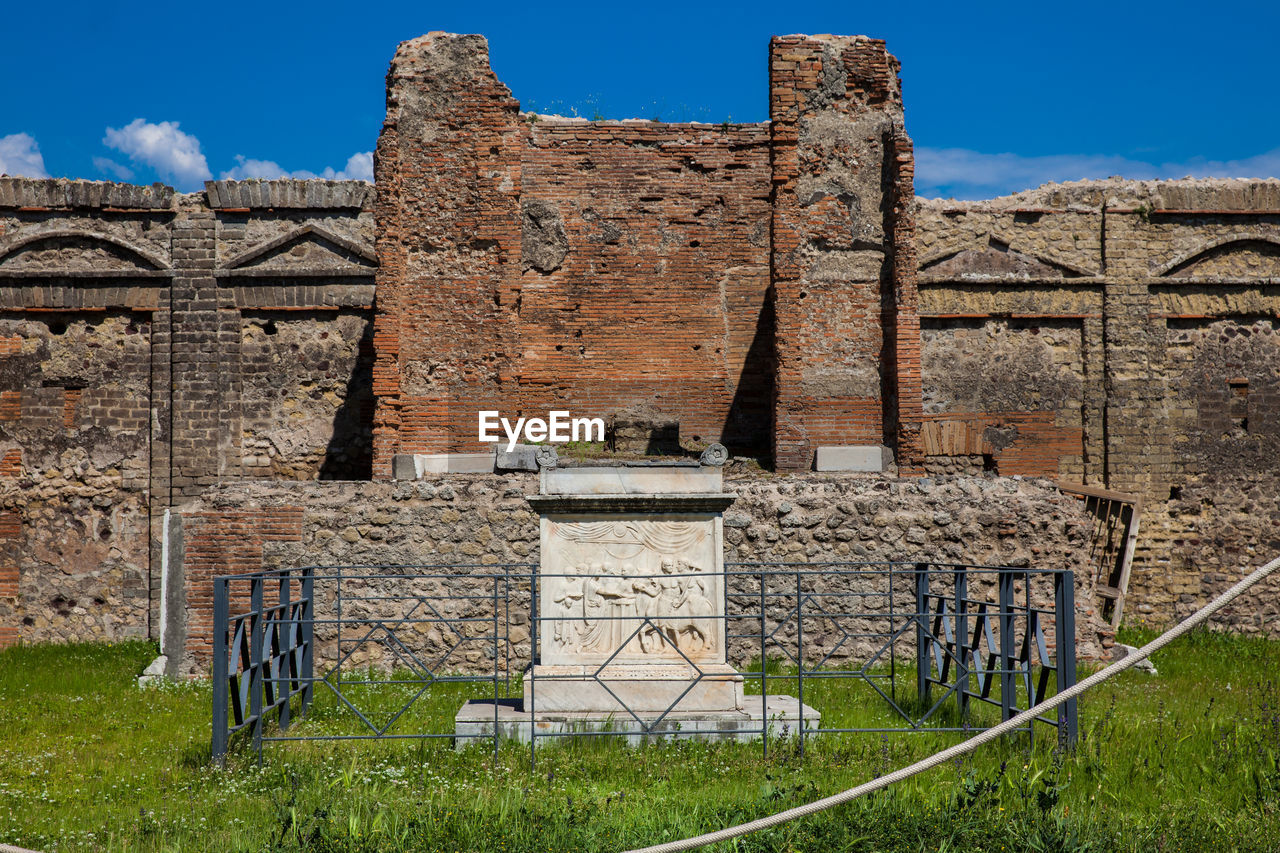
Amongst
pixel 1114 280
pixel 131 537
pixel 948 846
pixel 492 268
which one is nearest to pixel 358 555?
pixel 492 268

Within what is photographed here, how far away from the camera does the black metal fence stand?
6227 millimetres

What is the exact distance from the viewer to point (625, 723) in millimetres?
6297

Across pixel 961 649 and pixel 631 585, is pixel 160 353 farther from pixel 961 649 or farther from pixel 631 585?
pixel 961 649

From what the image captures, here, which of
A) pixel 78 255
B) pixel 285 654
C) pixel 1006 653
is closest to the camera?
pixel 1006 653

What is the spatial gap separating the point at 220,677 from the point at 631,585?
2.60 m

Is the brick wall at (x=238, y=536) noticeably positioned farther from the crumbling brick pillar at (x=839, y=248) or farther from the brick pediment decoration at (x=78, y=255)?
the crumbling brick pillar at (x=839, y=248)

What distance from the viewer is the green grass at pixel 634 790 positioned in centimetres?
446

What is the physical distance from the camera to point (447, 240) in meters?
12.2

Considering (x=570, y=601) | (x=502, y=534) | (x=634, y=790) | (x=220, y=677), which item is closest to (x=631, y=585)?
(x=570, y=601)

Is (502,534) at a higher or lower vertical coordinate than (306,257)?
lower

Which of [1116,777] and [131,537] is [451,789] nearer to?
[1116,777]

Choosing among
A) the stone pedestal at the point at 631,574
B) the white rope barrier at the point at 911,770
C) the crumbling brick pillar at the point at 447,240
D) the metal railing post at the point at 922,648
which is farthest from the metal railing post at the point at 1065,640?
the crumbling brick pillar at the point at 447,240

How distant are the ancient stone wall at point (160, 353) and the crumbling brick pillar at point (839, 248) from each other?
554 centimetres

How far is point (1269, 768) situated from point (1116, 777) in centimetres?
98
